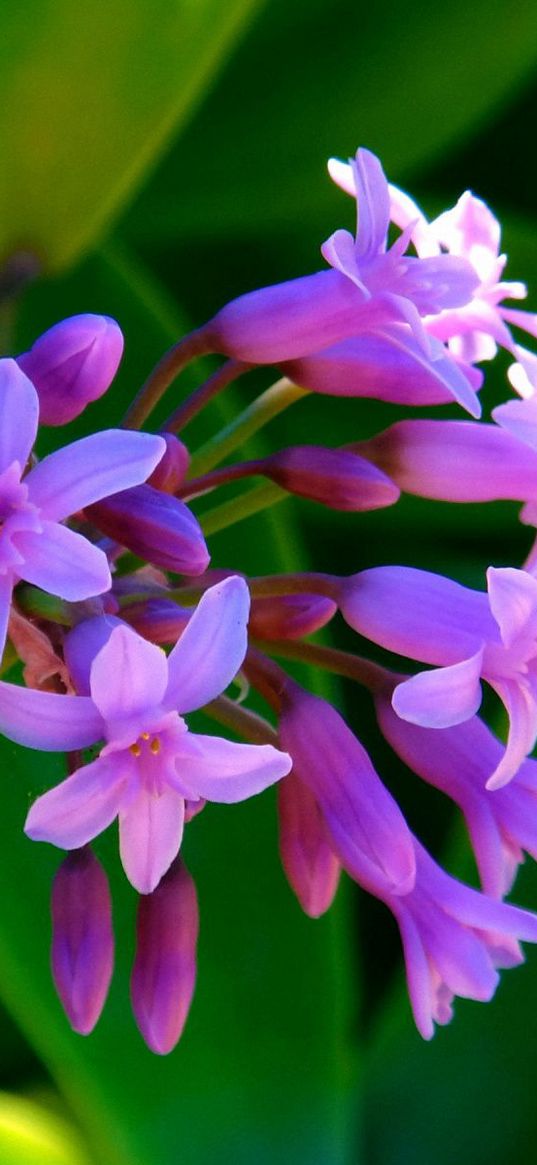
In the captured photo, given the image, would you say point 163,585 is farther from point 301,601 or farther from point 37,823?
point 37,823

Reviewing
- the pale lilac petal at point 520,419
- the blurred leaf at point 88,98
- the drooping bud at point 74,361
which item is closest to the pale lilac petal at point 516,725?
the pale lilac petal at point 520,419

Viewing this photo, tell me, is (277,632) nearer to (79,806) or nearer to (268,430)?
(79,806)

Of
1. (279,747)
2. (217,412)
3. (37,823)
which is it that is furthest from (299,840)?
(217,412)

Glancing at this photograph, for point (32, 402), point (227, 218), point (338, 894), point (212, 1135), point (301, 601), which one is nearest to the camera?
point (32, 402)

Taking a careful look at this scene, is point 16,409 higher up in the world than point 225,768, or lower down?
higher up

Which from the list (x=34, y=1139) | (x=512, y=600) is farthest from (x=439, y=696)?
(x=34, y=1139)

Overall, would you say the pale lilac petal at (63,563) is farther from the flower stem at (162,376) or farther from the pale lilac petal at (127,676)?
the flower stem at (162,376)

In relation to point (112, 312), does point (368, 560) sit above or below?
below
